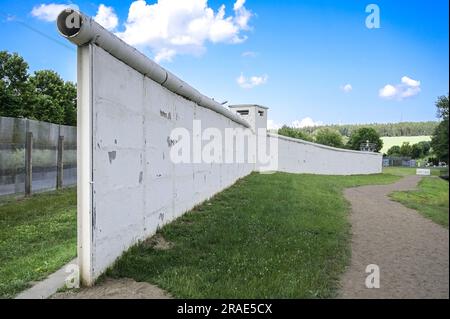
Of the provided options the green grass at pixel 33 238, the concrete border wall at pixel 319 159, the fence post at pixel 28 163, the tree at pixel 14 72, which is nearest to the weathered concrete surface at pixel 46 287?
the green grass at pixel 33 238

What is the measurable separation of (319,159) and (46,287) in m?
26.1

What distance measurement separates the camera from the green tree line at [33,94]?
1075 inches

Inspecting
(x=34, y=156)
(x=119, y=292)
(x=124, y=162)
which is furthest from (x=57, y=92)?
(x=119, y=292)

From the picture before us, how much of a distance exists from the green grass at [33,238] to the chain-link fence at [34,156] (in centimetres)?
59

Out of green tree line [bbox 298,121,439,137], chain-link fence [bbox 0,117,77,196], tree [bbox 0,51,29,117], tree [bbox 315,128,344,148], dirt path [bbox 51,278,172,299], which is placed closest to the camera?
green tree line [bbox 298,121,439,137]

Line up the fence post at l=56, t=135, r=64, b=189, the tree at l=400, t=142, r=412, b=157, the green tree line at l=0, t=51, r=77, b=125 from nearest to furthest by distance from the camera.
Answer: the tree at l=400, t=142, r=412, b=157, the fence post at l=56, t=135, r=64, b=189, the green tree line at l=0, t=51, r=77, b=125

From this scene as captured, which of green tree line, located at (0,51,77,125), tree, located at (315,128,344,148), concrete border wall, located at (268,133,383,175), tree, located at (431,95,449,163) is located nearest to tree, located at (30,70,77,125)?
green tree line, located at (0,51,77,125)

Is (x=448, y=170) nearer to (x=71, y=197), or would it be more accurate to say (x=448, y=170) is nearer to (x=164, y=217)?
(x=164, y=217)

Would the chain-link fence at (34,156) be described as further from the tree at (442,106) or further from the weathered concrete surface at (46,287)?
the tree at (442,106)

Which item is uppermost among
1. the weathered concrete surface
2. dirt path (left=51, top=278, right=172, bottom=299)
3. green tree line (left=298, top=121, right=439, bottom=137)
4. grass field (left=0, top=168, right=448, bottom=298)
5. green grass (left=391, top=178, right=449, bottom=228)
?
green tree line (left=298, top=121, right=439, bottom=137)

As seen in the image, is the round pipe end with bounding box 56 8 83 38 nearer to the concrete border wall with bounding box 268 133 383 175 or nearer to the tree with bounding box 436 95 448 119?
the tree with bounding box 436 95 448 119

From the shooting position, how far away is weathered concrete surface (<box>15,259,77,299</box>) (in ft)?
13.7

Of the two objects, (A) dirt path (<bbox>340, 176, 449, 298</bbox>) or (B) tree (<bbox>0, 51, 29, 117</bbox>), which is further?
(B) tree (<bbox>0, 51, 29, 117</bbox>)
